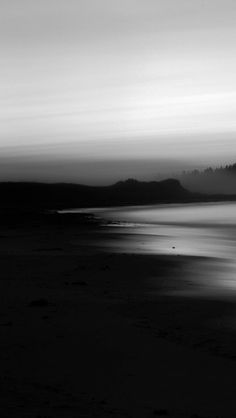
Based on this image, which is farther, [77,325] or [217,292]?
[217,292]

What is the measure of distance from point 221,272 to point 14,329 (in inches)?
400

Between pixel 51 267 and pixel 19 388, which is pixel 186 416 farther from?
pixel 51 267

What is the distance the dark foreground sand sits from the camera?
20.8 ft

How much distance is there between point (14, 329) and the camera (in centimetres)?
935

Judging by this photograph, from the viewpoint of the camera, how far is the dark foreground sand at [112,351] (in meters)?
6.33

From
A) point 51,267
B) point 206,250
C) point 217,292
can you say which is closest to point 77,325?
point 217,292

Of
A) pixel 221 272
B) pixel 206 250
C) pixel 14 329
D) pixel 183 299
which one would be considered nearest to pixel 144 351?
pixel 14 329

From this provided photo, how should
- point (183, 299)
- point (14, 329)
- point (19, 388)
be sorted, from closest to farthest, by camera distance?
point (19, 388)
point (14, 329)
point (183, 299)

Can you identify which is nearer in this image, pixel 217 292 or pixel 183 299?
pixel 183 299

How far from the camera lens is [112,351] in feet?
27.6

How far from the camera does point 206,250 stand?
27.6m

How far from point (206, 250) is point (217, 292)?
1392 cm

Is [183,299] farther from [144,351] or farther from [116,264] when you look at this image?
[116,264]

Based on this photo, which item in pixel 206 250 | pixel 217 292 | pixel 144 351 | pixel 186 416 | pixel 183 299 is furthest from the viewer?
A: pixel 206 250
